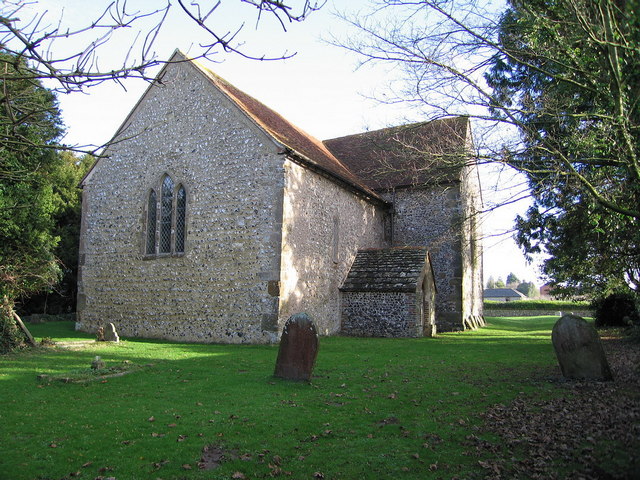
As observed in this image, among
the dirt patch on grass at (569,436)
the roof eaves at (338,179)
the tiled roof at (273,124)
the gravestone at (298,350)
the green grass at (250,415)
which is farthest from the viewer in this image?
the tiled roof at (273,124)

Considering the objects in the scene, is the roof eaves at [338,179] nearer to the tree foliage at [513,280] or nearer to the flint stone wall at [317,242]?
the flint stone wall at [317,242]

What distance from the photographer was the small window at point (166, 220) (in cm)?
1653

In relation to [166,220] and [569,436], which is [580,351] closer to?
[569,436]

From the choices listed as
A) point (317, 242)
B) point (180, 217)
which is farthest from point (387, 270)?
point (180, 217)

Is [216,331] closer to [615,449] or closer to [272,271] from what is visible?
[272,271]

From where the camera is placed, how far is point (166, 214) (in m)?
17.1

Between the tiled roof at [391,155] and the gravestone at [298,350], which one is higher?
the tiled roof at [391,155]

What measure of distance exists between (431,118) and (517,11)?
2735 millimetres

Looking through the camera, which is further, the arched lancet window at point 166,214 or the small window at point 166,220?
the arched lancet window at point 166,214

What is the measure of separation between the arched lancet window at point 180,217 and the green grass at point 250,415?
5.33 meters

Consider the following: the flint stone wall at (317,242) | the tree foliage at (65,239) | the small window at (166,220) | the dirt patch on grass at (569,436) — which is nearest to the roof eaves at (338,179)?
the flint stone wall at (317,242)

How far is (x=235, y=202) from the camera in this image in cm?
1543

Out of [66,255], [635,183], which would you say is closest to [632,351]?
[635,183]

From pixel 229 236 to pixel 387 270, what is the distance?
6611 mm
